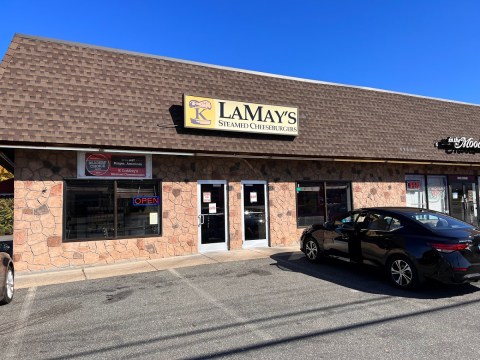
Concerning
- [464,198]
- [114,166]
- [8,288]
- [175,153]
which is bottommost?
[8,288]

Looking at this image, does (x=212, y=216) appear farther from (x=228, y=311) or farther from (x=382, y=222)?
(x=228, y=311)

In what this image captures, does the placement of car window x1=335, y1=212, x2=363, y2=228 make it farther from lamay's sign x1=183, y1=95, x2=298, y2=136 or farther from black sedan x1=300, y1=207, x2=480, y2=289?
lamay's sign x1=183, y1=95, x2=298, y2=136

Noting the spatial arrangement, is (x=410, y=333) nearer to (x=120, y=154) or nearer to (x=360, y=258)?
(x=360, y=258)

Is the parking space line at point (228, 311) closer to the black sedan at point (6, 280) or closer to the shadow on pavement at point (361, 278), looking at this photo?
the shadow on pavement at point (361, 278)

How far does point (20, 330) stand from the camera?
16.4ft

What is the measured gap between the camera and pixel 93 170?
31.4 feet

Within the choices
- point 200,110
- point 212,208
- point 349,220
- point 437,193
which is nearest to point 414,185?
point 437,193

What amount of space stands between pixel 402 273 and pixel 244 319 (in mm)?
3220

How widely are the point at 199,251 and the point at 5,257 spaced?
539 centimetres

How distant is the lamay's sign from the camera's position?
10.4m

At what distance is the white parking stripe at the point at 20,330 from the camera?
4289mm

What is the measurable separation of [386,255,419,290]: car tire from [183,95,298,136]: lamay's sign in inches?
240

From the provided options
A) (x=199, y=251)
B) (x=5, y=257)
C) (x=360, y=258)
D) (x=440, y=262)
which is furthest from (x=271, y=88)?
(x=5, y=257)

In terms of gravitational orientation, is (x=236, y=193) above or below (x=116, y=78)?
below
